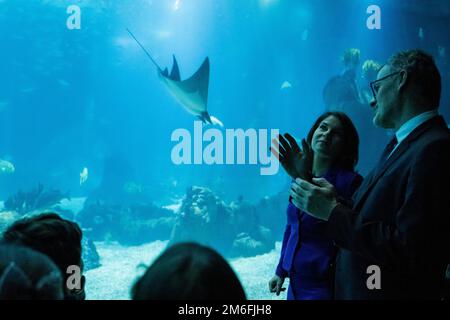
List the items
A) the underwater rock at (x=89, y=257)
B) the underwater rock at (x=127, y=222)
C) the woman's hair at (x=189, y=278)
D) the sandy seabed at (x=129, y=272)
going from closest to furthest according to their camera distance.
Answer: the woman's hair at (x=189, y=278) → the sandy seabed at (x=129, y=272) → the underwater rock at (x=89, y=257) → the underwater rock at (x=127, y=222)

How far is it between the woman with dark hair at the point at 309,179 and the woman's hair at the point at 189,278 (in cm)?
77

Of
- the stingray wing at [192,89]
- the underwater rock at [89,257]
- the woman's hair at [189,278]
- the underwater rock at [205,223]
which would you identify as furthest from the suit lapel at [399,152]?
the underwater rock at [89,257]

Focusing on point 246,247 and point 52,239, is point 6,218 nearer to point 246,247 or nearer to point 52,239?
point 246,247

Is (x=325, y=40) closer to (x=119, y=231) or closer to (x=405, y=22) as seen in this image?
(x=405, y=22)

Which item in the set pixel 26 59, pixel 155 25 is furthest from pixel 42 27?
pixel 155 25

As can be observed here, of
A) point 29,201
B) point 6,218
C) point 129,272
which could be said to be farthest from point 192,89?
point 29,201

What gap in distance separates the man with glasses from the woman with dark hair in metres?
0.11

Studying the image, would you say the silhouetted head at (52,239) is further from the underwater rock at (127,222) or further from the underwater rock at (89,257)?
Answer: the underwater rock at (127,222)

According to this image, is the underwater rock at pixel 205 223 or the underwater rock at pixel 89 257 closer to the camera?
the underwater rock at pixel 89 257

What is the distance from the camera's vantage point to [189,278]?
0.63 meters

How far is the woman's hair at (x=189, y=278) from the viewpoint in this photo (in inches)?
24.6

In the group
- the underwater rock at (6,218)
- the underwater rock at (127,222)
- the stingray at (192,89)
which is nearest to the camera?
the stingray at (192,89)

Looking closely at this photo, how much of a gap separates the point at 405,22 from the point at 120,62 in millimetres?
39827

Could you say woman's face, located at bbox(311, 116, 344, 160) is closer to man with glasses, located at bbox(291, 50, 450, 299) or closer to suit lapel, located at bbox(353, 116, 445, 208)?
man with glasses, located at bbox(291, 50, 450, 299)
